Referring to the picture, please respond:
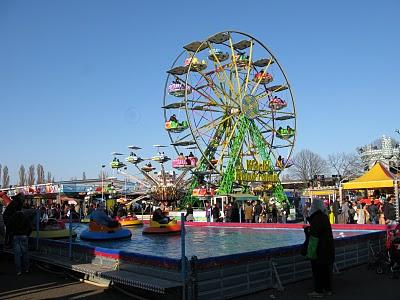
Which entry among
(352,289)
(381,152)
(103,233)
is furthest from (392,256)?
(381,152)

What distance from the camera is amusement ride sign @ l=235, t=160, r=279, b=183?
118 ft

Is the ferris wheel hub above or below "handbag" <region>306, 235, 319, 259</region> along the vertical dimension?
above

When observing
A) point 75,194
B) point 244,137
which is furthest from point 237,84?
point 75,194

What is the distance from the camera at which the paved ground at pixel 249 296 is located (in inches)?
315

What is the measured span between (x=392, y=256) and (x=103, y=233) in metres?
10.1

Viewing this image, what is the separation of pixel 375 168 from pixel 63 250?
60.2 ft

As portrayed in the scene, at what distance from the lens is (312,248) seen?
7969mm

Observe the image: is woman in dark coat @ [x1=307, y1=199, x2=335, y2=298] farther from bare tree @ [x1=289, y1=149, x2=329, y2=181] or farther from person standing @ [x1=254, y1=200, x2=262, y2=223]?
bare tree @ [x1=289, y1=149, x2=329, y2=181]

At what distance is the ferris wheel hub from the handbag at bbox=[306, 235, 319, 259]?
A: 29.0 metres

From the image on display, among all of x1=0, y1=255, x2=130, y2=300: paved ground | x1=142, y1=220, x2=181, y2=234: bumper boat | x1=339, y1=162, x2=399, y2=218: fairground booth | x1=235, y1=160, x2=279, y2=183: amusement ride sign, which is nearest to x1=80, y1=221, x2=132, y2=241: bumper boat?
x1=142, y1=220, x2=181, y2=234: bumper boat

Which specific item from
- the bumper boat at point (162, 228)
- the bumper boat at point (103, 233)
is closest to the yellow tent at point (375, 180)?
the bumper boat at point (162, 228)

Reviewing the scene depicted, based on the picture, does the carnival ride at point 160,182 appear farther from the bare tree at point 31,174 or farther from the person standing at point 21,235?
the bare tree at point 31,174

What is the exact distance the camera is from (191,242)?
14.8 meters

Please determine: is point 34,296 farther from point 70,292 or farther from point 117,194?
point 117,194
